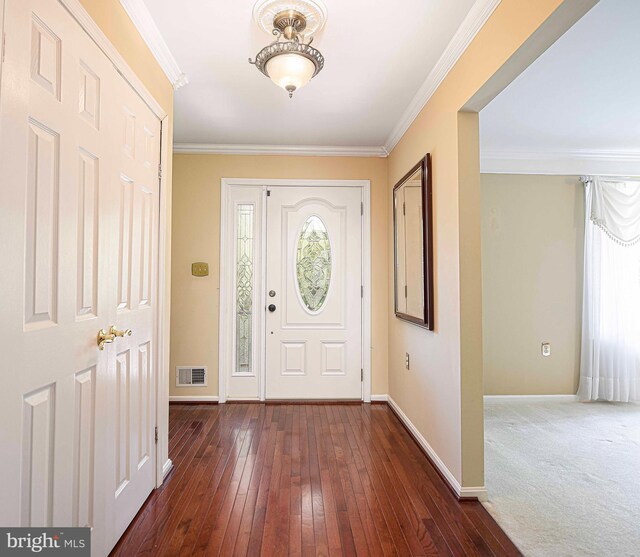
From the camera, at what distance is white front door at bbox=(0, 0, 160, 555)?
1103 mm

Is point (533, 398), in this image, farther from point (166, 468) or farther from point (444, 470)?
point (166, 468)

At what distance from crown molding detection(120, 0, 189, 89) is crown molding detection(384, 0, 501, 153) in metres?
1.62

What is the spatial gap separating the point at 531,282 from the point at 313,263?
227cm

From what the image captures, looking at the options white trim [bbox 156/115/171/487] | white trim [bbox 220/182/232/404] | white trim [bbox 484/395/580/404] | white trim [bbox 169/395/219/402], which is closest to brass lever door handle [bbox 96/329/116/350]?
white trim [bbox 156/115/171/487]

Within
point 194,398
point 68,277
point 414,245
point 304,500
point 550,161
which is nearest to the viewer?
point 68,277

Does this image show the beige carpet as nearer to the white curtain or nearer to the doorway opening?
the doorway opening

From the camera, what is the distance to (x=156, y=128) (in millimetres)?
2262

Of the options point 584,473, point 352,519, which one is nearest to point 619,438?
point 584,473

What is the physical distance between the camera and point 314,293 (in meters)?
3.98

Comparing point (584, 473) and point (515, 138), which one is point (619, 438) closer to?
point (584, 473)

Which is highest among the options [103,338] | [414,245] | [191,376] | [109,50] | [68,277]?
[109,50]

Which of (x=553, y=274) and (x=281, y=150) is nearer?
(x=281, y=150)

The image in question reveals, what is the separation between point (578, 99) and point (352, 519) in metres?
3.23

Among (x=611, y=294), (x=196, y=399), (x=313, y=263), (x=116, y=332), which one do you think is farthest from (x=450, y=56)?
(x=196, y=399)
